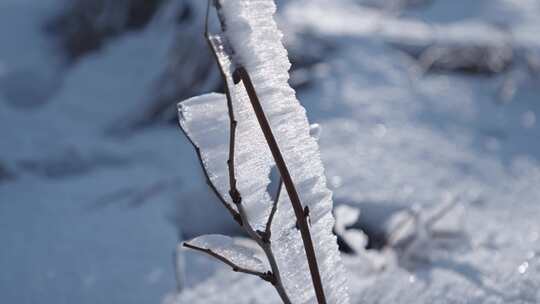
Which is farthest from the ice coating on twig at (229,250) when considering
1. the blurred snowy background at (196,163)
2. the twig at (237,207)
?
the blurred snowy background at (196,163)

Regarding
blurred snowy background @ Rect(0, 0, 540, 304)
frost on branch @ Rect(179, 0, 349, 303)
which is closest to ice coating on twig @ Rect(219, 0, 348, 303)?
frost on branch @ Rect(179, 0, 349, 303)

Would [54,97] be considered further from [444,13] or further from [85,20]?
[444,13]

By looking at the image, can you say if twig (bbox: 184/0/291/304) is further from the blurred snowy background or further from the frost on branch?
the blurred snowy background

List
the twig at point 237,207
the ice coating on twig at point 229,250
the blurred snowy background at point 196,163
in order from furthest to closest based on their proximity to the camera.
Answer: the blurred snowy background at point 196,163
the ice coating on twig at point 229,250
the twig at point 237,207

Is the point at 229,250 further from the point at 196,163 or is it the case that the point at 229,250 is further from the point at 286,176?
the point at 196,163

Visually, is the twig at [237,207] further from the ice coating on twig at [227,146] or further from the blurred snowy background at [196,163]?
the blurred snowy background at [196,163]

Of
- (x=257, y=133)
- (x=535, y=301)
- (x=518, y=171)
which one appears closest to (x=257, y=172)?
(x=257, y=133)

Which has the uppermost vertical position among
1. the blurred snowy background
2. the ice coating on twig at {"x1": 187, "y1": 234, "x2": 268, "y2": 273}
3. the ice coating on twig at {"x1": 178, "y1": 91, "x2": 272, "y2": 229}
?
the ice coating on twig at {"x1": 178, "y1": 91, "x2": 272, "y2": 229}
